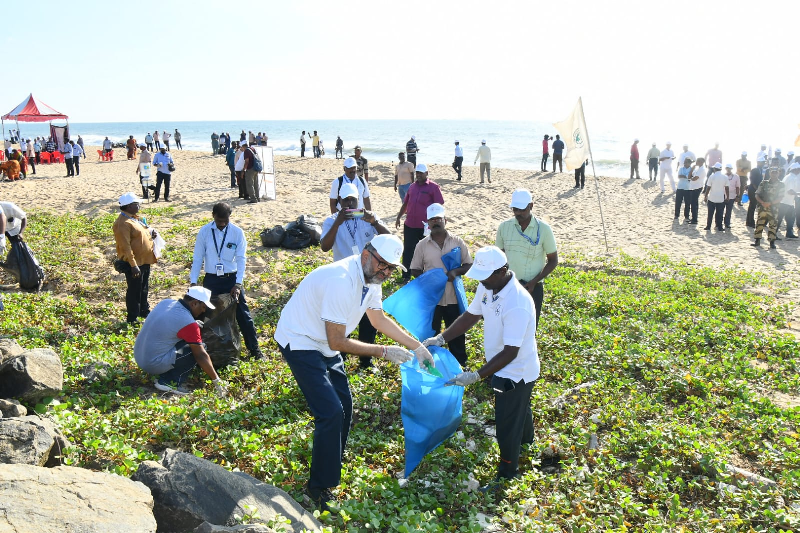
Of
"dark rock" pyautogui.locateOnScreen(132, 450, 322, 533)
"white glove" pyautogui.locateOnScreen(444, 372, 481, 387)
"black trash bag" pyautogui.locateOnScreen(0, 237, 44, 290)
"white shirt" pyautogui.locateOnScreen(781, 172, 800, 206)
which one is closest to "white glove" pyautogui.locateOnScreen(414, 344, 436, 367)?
"white glove" pyautogui.locateOnScreen(444, 372, 481, 387)

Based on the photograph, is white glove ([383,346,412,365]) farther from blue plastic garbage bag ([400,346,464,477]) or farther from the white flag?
the white flag

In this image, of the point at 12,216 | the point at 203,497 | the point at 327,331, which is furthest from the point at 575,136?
the point at 203,497

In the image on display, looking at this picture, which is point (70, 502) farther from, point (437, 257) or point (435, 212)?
point (435, 212)

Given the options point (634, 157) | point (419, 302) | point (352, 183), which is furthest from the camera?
point (634, 157)

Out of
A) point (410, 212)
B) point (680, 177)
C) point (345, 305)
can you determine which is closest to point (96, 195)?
point (410, 212)

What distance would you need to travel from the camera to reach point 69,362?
5934 millimetres

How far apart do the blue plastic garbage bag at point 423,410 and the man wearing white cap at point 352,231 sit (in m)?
2.03

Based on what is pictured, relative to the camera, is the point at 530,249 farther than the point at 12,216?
No

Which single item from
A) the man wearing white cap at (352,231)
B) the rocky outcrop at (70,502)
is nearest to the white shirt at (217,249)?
the man wearing white cap at (352,231)

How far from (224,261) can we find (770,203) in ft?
38.7

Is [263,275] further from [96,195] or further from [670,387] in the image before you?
[96,195]

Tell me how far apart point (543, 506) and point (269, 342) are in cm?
422

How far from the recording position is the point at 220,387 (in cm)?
576

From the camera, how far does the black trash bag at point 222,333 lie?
20.4 ft
